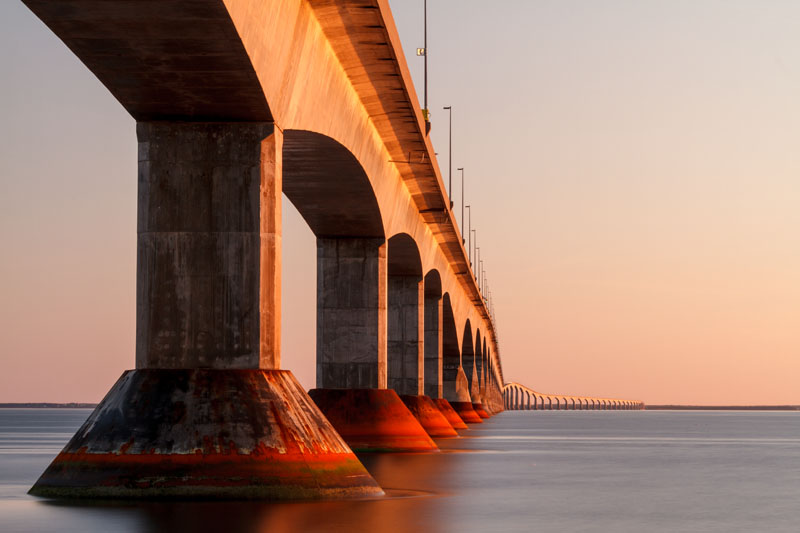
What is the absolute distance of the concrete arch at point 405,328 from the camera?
174 feet

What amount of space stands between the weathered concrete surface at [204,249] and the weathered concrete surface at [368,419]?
18.6 meters

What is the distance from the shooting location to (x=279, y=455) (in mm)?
19609

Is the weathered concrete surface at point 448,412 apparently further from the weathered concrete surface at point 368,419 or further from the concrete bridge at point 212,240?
the concrete bridge at point 212,240

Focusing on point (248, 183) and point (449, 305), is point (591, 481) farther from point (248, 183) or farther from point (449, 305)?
point (449, 305)

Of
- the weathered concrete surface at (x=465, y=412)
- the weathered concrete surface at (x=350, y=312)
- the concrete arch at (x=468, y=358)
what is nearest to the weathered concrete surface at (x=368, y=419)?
the weathered concrete surface at (x=350, y=312)

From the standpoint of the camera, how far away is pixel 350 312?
40.4 meters

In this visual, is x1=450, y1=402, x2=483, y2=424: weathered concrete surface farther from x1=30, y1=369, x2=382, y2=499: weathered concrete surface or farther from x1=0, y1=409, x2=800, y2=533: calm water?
x1=30, y1=369, x2=382, y2=499: weathered concrete surface

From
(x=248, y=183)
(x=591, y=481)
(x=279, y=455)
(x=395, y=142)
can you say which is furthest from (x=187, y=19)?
(x=395, y=142)

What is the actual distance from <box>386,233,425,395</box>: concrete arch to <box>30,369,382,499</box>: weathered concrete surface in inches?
1260

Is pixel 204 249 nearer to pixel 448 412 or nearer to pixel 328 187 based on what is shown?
pixel 328 187

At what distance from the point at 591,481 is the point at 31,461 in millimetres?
17083

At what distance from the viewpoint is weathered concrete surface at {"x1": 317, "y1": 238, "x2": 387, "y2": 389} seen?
40.4 meters

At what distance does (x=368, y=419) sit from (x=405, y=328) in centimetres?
1345

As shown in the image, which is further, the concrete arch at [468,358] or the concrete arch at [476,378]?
the concrete arch at [476,378]
